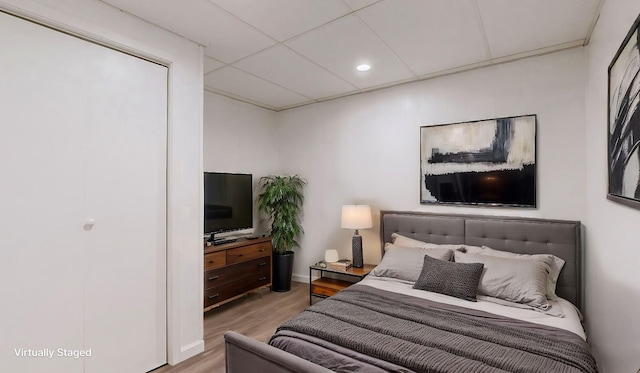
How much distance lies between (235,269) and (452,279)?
239 centimetres

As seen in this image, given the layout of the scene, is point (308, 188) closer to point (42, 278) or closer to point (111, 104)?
point (111, 104)

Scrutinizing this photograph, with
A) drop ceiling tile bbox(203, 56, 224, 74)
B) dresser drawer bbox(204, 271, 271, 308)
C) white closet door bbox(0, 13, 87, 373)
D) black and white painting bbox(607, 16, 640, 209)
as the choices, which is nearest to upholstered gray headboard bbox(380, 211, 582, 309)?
black and white painting bbox(607, 16, 640, 209)

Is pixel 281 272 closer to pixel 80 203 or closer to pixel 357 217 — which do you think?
pixel 357 217

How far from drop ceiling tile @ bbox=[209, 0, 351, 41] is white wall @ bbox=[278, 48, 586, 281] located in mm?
1681

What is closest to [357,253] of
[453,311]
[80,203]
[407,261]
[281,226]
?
[407,261]

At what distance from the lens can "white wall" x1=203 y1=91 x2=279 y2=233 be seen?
3889 mm

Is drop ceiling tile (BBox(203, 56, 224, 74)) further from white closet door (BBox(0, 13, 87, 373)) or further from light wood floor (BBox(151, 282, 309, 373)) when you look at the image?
light wood floor (BBox(151, 282, 309, 373))

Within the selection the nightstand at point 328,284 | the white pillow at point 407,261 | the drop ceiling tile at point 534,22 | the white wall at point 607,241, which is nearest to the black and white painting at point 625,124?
the white wall at point 607,241

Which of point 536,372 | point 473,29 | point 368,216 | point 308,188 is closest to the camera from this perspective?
point 536,372

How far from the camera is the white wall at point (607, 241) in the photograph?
1414 millimetres

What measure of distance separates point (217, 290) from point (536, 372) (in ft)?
9.67

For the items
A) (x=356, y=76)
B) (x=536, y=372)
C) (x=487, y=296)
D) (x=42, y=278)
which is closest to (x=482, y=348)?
(x=536, y=372)

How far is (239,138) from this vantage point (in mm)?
4238

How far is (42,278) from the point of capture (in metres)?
1.82
